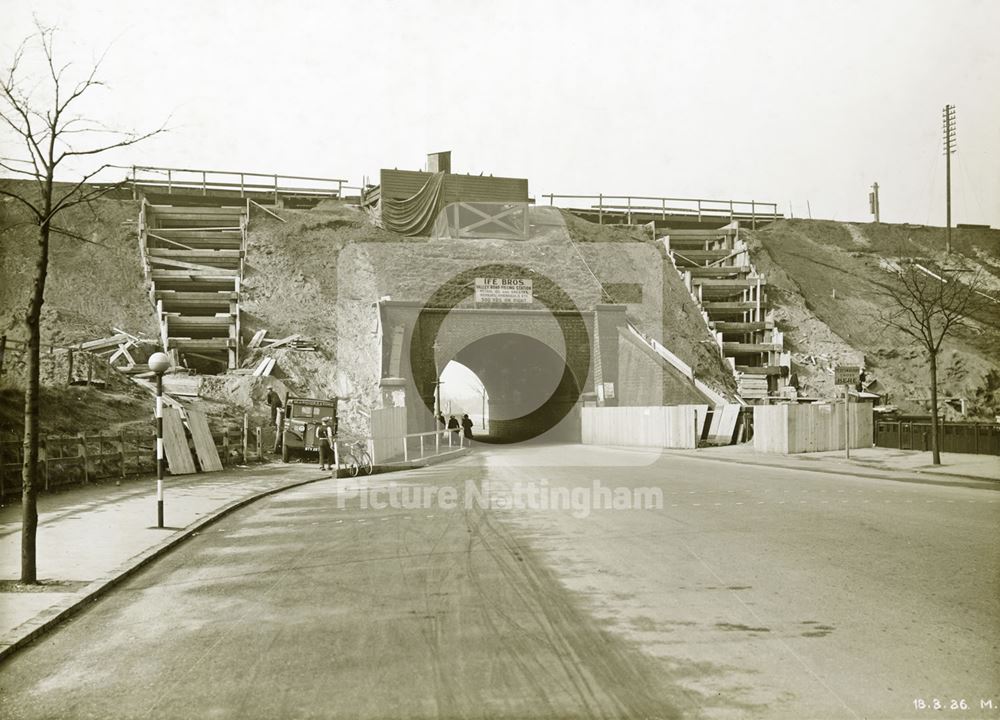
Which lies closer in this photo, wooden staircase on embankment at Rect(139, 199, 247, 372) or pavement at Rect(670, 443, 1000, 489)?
pavement at Rect(670, 443, 1000, 489)

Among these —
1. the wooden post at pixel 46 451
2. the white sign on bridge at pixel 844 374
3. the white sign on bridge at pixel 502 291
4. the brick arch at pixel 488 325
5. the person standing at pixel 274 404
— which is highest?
the white sign on bridge at pixel 502 291

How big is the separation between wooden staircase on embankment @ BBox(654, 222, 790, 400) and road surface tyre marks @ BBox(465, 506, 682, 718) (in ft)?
97.4

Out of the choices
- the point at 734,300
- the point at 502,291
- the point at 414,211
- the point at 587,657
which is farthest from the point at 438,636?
the point at 734,300

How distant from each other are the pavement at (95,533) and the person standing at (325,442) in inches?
89.6

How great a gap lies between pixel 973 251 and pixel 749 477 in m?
45.1

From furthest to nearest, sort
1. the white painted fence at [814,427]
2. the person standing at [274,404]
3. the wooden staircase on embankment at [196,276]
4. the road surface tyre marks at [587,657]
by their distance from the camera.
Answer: the wooden staircase on embankment at [196,276]
the person standing at [274,404]
the white painted fence at [814,427]
the road surface tyre marks at [587,657]

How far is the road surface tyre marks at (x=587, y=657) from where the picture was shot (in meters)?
4.33

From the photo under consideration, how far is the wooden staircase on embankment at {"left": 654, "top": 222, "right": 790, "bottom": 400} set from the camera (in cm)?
3678

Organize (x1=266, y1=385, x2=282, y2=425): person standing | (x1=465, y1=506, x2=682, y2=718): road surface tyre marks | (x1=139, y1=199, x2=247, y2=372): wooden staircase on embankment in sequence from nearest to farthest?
1. (x1=465, y1=506, x2=682, y2=718): road surface tyre marks
2. (x1=266, y1=385, x2=282, y2=425): person standing
3. (x1=139, y1=199, x2=247, y2=372): wooden staircase on embankment

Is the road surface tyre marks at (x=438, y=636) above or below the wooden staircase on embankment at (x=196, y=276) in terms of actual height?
below

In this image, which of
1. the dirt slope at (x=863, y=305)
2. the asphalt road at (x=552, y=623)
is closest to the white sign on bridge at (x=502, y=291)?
the dirt slope at (x=863, y=305)

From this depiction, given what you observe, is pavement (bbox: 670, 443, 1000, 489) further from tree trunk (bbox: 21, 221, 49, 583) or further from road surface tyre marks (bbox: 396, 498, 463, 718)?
tree trunk (bbox: 21, 221, 49, 583)

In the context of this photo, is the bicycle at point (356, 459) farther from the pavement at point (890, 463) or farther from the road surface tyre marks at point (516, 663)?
the road surface tyre marks at point (516, 663)

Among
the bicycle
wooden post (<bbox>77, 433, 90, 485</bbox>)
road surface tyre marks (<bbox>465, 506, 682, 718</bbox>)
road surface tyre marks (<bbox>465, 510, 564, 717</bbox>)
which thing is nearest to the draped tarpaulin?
the bicycle
